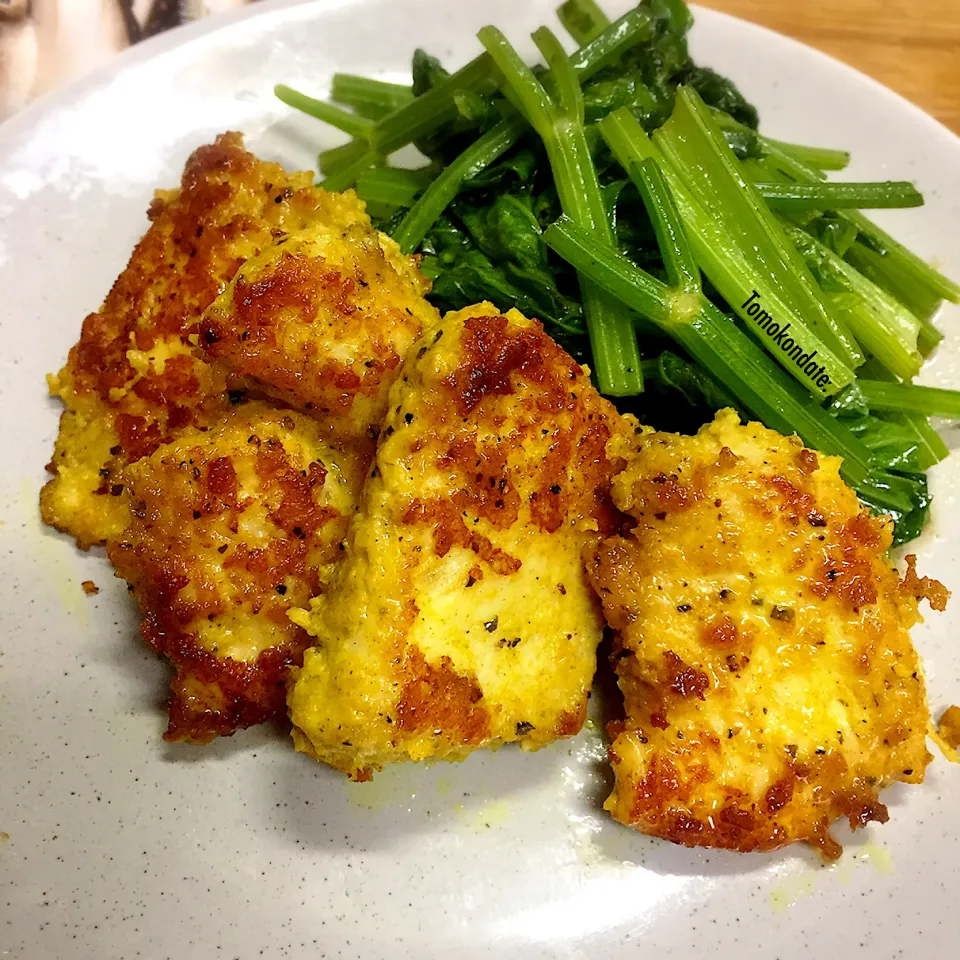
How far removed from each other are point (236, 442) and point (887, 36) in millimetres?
3239

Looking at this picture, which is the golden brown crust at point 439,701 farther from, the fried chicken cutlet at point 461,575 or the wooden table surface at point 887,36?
the wooden table surface at point 887,36

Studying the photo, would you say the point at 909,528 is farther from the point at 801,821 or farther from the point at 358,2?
the point at 358,2

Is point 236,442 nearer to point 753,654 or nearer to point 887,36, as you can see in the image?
point 753,654

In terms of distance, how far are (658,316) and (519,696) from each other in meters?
1.04

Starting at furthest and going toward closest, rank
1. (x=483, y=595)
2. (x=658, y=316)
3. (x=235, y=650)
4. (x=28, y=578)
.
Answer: (x=658, y=316)
(x=28, y=578)
(x=235, y=650)
(x=483, y=595)

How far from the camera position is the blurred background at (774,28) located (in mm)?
2842

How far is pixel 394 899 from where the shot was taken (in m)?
1.78

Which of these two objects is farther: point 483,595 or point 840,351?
point 840,351

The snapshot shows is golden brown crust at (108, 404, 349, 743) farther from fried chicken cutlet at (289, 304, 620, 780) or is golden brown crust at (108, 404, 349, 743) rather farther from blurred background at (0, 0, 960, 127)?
blurred background at (0, 0, 960, 127)

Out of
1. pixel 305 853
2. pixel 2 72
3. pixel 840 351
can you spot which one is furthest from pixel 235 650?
pixel 2 72

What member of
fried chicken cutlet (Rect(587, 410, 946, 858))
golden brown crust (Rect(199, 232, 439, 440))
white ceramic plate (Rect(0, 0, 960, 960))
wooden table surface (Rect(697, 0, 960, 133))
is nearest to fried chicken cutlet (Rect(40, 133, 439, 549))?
golden brown crust (Rect(199, 232, 439, 440))

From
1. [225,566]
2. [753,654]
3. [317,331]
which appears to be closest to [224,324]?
[317,331]

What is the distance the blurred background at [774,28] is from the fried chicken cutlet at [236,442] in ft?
4.57

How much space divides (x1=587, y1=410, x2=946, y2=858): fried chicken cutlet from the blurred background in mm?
2364
